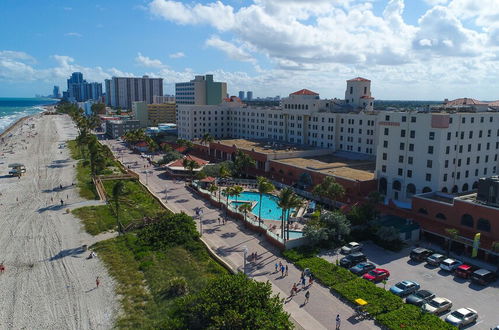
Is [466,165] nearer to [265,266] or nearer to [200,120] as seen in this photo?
[265,266]

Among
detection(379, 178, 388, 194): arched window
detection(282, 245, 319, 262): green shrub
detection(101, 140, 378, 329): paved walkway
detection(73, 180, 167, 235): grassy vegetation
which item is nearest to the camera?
detection(101, 140, 378, 329): paved walkway

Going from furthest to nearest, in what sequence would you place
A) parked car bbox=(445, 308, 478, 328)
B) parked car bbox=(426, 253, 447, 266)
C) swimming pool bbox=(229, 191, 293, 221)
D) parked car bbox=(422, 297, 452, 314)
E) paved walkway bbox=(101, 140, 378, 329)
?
swimming pool bbox=(229, 191, 293, 221) < parked car bbox=(426, 253, 447, 266) < parked car bbox=(422, 297, 452, 314) < paved walkway bbox=(101, 140, 378, 329) < parked car bbox=(445, 308, 478, 328)

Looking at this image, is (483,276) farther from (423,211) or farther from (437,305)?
(423,211)

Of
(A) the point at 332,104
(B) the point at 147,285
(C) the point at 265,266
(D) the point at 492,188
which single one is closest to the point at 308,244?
(C) the point at 265,266

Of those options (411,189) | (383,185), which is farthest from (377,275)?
(383,185)

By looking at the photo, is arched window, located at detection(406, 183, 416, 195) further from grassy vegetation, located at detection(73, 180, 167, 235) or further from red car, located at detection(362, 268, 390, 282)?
grassy vegetation, located at detection(73, 180, 167, 235)

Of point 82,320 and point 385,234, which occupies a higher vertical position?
point 385,234

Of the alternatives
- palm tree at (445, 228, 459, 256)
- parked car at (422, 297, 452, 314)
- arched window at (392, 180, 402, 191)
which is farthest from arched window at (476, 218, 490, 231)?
parked car at (422, 297, 452, 314)

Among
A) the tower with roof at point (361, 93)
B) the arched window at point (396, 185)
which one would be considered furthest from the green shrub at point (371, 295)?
the tower with roof at point (361, 93)
